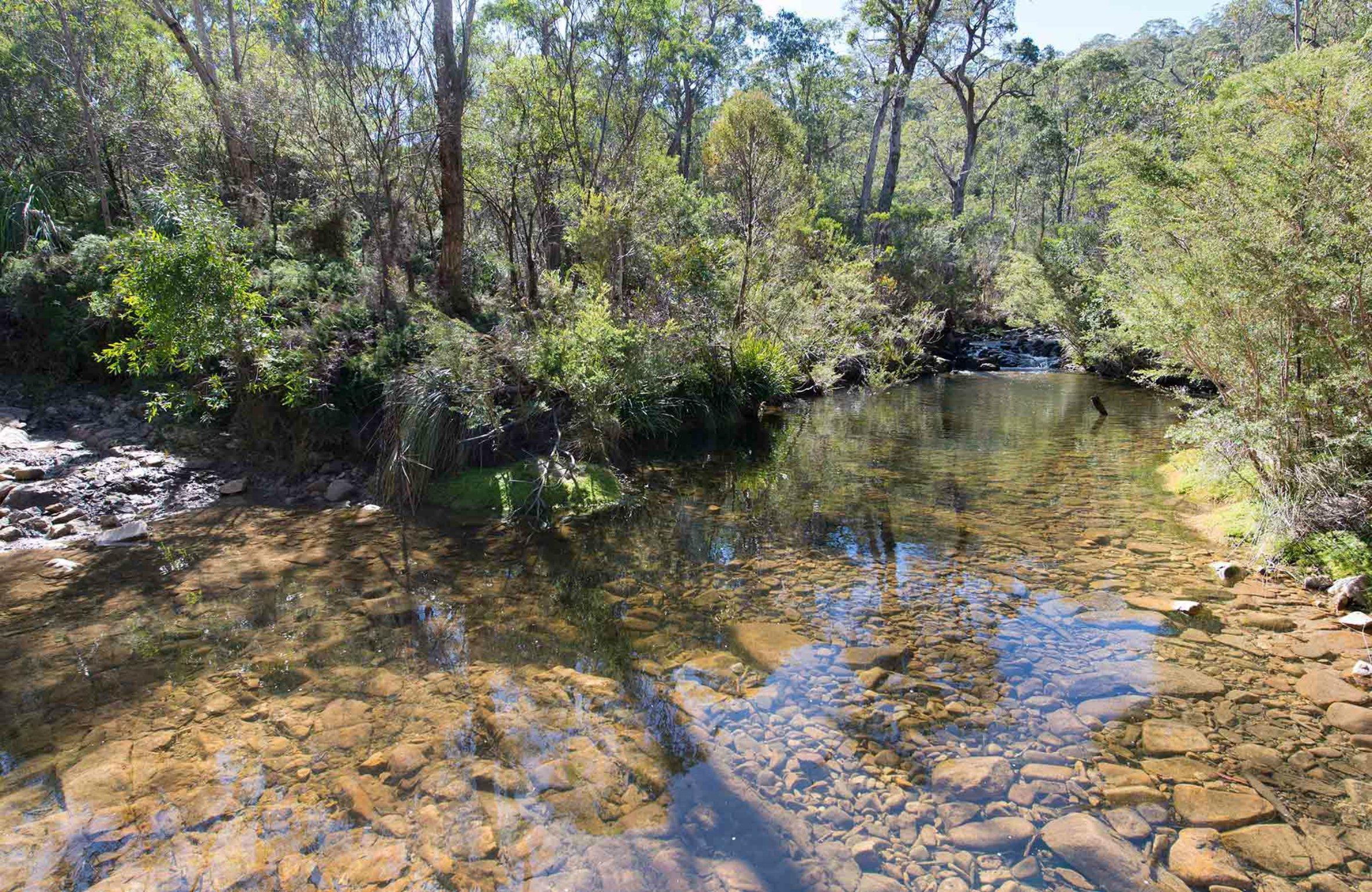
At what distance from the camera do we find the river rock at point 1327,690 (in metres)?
4.13

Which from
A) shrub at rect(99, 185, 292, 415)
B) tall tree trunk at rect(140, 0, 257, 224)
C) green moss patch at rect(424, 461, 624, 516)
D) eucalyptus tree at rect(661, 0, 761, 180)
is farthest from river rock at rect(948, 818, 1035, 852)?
eucalyptus tree at rect(661, 0, 761, 180)

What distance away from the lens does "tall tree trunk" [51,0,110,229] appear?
10.8 m

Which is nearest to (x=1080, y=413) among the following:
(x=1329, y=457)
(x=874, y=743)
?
(x=1329, y=457)

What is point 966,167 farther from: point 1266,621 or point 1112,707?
point 1112,707

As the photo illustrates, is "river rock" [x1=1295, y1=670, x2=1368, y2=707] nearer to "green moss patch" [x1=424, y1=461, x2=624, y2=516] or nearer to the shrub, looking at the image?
"green moss patch" [x1=424, y1=461, x2=624, y2=516]

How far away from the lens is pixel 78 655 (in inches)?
192

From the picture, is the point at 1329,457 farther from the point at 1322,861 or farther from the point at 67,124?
the point at 67,124

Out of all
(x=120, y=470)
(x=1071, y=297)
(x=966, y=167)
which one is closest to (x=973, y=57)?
(x=966, y=167)

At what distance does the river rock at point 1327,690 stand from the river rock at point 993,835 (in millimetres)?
2315

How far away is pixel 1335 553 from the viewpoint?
18.4 ft

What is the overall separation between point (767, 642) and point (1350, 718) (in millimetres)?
3410

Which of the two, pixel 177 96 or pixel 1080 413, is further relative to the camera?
pixel 1080 413

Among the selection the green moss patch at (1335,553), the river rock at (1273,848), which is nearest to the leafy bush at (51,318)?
the river rock at (1273,848)

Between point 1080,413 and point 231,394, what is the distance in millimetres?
15428
